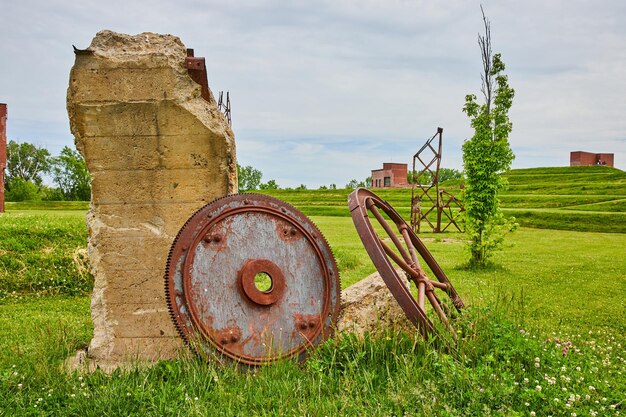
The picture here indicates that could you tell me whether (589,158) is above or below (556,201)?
above

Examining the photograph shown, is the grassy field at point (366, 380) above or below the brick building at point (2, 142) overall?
below

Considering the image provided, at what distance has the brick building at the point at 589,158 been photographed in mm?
83812

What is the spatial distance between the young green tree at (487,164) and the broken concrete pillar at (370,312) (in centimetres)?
765

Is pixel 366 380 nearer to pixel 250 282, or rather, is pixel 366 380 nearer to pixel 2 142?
pixel 250 282

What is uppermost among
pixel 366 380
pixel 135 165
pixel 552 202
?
pixel 135 165

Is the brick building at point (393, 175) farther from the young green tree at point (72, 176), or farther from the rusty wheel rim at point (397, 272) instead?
the rusty wheel rim at point (397, 272)

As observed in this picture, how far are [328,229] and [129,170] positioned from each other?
695 inches

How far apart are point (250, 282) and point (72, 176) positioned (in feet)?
250

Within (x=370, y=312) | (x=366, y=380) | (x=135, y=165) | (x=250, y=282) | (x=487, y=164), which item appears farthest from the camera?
(x=487, y=164)

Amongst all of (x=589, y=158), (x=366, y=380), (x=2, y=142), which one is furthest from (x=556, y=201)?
(x=589, y=158)

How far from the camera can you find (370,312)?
529 centimetres

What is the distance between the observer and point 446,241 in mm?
18734

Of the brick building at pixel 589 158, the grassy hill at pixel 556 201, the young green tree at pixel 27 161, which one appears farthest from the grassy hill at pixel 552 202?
the young green tree at pixel 27 161

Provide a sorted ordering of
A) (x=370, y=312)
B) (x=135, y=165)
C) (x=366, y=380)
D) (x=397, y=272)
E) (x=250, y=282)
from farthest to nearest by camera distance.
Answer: (x=135, y=165), (x=370, y=312), (x=397, y=272), (x=250, y=282), (x=366, y=380)
